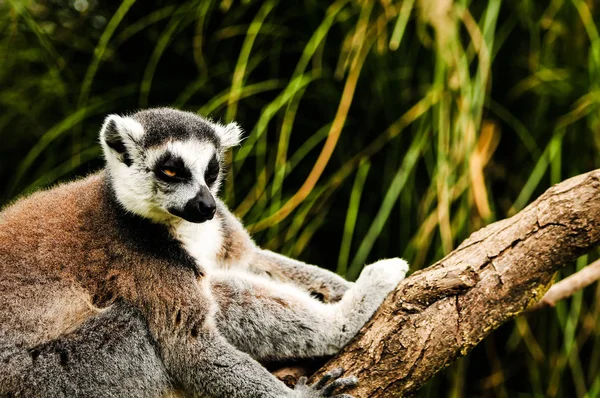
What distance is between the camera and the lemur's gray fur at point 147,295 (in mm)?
2867

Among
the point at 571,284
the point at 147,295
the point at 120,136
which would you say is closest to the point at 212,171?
the point at 120,136

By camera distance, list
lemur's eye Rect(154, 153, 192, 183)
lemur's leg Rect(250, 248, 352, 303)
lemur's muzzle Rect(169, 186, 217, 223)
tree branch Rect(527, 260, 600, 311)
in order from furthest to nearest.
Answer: lemur's leg Rect(250, 248, 352, 303) → tree branch Rect(527, 260, 600, 311) → lemur's eye Rect(154, 153, 192, 183) → lemur's muzzle Rect(169, 186, 217, 223)

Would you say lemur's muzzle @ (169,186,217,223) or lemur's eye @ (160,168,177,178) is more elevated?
lemur's eye @ (160,168,177,178)

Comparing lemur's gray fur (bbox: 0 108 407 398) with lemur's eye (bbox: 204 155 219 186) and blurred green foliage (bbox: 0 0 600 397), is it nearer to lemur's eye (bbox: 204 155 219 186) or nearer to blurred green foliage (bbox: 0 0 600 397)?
lemur's eye (bbox: 204 155 219 186)

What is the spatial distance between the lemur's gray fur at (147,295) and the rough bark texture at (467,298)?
23cm

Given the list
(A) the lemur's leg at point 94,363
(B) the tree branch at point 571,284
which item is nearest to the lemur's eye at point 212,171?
(A) the lemur's leg at point 94,363

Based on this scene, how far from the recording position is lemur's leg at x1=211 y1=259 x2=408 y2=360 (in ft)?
10.2

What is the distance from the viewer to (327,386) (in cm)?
288

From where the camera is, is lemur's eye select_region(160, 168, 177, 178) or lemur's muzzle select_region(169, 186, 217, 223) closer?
lemur's muzzle select_region(169, 186, 217, 223)

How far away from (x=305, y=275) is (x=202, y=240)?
73cm

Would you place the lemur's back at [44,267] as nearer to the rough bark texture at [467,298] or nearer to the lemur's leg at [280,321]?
the lemur's leg at [280,321]

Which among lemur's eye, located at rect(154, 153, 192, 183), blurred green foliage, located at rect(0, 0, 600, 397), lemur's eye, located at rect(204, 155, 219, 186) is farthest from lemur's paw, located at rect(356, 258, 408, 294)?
blurred green foliage, located at rect(0, 0, 600, 397)

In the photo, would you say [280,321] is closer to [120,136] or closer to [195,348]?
[195,348]

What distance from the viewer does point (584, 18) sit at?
4.86 meters
